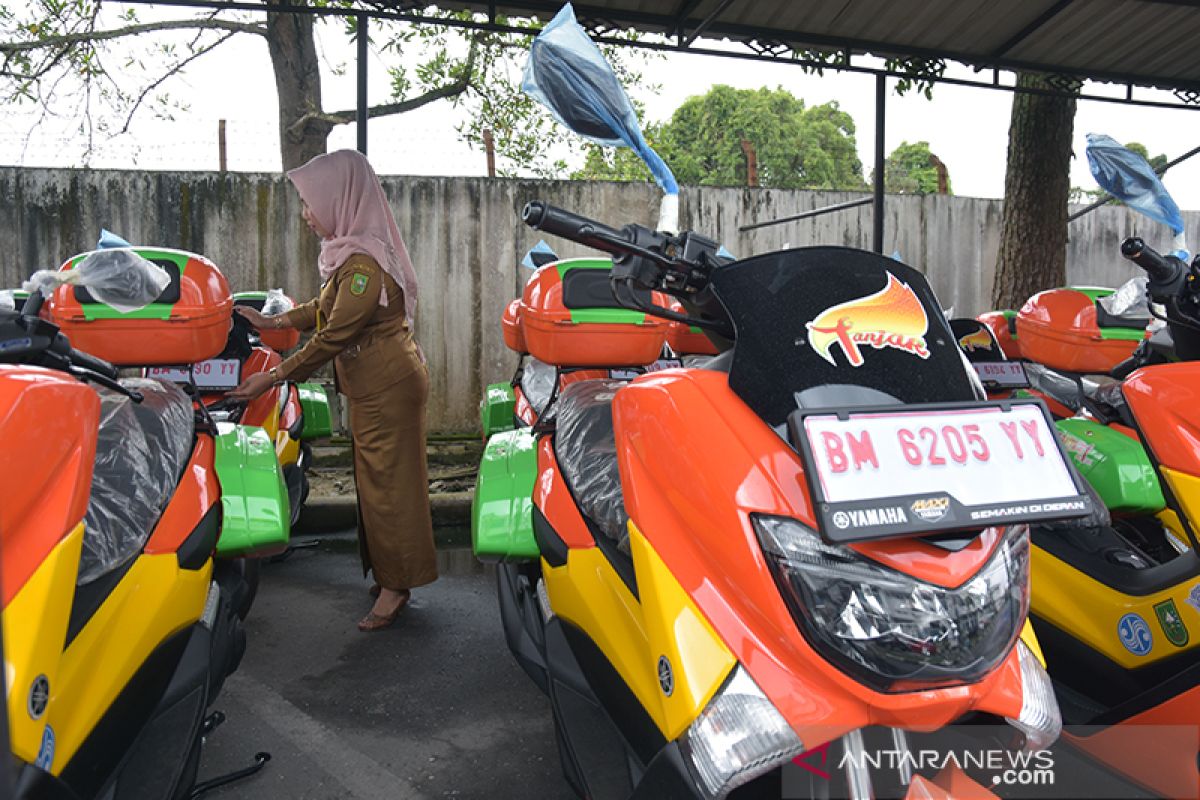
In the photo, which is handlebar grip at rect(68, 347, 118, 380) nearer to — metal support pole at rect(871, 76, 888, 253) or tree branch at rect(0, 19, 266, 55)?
metal support pole at rect(871, 76, 888, 253)

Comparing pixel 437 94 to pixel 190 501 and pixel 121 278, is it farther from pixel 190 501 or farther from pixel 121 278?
pixel 190 501

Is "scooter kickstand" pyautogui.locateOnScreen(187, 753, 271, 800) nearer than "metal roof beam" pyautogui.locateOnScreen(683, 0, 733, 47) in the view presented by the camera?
Yes

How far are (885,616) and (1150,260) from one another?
61.6 inches

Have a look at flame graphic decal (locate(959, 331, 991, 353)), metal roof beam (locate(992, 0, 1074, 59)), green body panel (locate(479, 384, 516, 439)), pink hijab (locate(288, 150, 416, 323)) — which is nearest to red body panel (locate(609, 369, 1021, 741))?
pink hijab (locate(288, 150, 416, 323))

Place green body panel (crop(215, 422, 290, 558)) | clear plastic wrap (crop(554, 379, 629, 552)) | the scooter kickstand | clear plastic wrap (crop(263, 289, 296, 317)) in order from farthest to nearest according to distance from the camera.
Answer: clear plastic wrap (crop(263, 289, 296, 317)) < green body panel (crop(215, 422, 290, 558)) < the scooter kickstand < clear plastic wrap (crop(554, 379, 629, 552))

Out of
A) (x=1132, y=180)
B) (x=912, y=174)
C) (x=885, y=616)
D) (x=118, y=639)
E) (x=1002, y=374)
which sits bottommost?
(x=118, y=639)

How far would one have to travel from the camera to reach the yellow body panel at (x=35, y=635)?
137cm

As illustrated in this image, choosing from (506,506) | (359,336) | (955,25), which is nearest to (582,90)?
(506,506)

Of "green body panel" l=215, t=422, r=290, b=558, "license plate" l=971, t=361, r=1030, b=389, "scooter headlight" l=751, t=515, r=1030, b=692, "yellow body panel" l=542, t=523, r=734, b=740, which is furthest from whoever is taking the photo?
"license plate" l=971, t=361, r=1030, b=389

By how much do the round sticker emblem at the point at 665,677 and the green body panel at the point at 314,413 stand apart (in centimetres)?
351

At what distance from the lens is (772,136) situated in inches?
1086

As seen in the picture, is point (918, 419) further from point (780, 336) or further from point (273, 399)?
point (273, 399)

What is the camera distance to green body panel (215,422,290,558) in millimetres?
2592

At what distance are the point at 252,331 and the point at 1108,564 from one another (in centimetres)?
388
